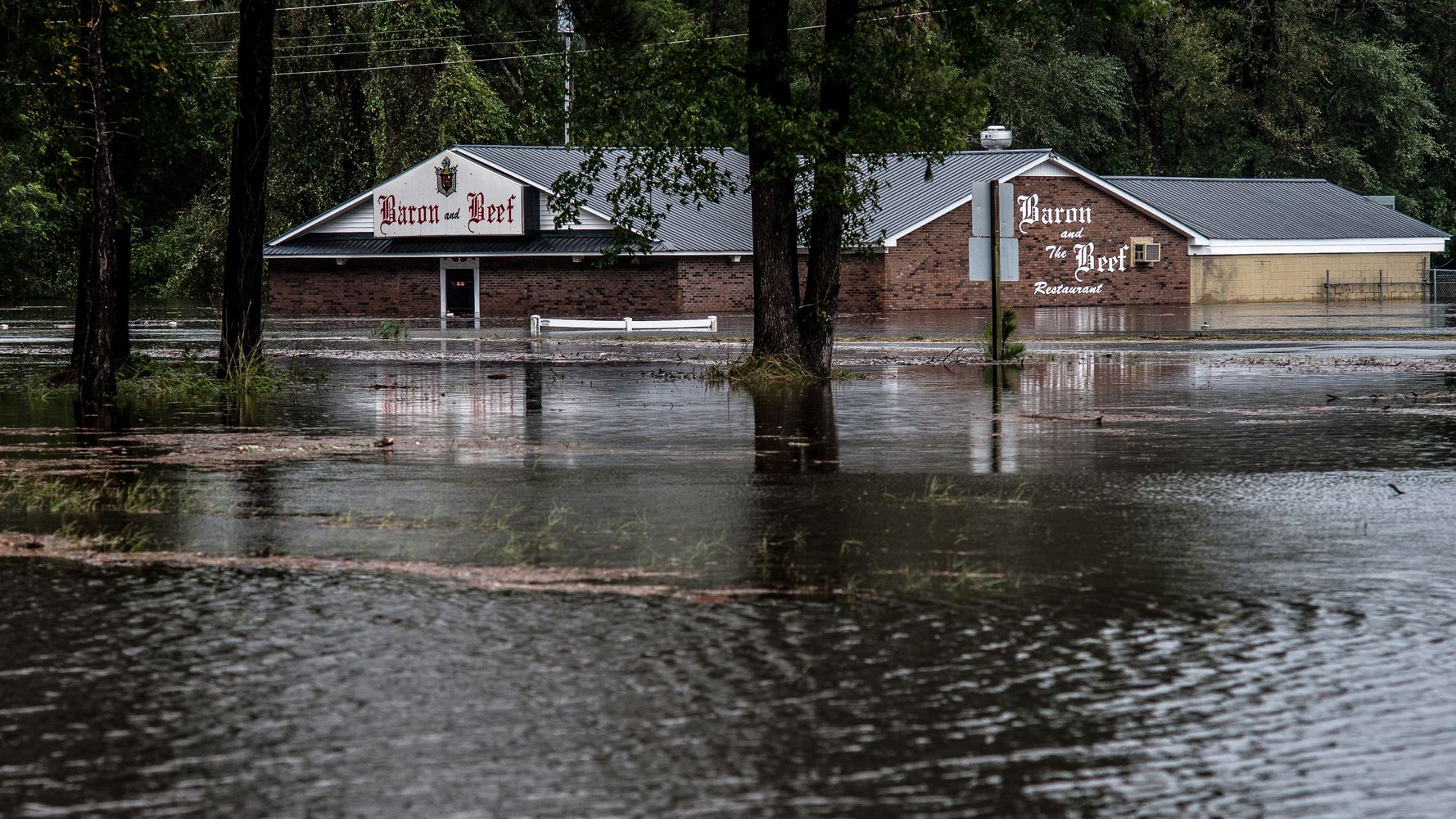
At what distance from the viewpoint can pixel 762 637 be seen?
7.27 metres

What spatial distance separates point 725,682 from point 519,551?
2988 millimetres

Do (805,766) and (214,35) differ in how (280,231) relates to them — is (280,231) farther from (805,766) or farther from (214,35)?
(805,766)

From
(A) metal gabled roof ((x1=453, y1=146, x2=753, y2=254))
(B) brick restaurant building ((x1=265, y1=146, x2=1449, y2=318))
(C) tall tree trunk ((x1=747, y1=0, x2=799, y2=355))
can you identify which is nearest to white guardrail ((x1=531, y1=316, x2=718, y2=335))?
(B) brick restaurant building ((x1=265, y1=146, x2=1449, y2=318))

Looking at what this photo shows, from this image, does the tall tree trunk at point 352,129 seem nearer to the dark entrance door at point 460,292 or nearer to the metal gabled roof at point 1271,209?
the dark entrance door at point 460,292

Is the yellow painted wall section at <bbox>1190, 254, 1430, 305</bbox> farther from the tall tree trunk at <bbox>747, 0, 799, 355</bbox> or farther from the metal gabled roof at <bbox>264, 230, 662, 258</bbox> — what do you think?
the tall tree trunk at <bbox>747, 0, 799, 355</bbox>

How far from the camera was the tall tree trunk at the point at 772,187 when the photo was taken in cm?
2227

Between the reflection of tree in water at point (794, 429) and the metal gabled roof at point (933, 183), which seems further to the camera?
the metal gabled roof at point (933, 183)

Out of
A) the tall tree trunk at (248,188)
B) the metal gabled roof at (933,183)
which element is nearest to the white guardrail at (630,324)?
the metal gabled roof at (933,183)

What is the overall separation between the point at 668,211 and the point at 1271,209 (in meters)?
22.6

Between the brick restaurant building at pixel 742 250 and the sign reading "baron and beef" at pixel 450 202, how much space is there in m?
0.05

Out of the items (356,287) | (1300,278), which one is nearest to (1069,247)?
(1300,278)

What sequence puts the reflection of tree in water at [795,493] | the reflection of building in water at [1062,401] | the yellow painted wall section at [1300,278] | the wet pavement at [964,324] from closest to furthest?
the reflection of tree in water at [795,493], the reflection of building in water at [1062,401], the wet pavement at [964,324], the yellow painted wall section at [1300,278]

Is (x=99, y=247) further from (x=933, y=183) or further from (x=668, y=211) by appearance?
(x=933, y=183)

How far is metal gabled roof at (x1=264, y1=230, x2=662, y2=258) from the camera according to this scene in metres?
55.1
